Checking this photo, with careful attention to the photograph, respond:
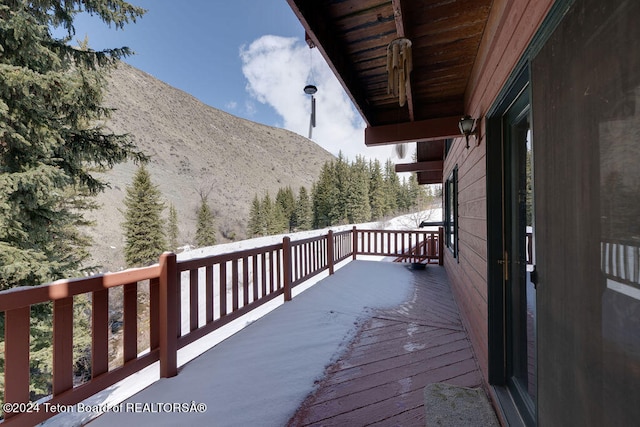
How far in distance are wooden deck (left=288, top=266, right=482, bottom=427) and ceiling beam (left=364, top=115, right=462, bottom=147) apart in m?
2.17

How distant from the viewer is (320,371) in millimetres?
2205

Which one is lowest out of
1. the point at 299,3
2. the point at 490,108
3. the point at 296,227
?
the point at 296,227

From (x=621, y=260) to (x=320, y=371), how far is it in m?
2.06

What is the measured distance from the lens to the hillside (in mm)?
41188

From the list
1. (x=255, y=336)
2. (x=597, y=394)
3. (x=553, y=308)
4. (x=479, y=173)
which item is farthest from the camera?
(x=255, y=336)

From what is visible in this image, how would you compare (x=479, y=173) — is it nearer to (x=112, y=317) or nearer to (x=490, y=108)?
(x=490, y=108)

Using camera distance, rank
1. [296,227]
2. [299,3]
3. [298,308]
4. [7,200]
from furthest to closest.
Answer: [296,227] → [7,200] → [298,308] → [299,3]

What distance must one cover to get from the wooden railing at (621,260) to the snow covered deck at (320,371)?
58.6 inches

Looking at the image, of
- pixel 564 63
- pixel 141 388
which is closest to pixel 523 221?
pixel 564 63

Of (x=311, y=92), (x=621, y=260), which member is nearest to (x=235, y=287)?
(x=311, y=92)

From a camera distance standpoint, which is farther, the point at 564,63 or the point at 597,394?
the point at 564,63

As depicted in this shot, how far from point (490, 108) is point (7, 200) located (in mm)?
7431

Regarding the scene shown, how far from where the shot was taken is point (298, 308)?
11.9 ft

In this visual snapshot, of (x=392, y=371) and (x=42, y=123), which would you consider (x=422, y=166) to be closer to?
(x=392, y=371)
